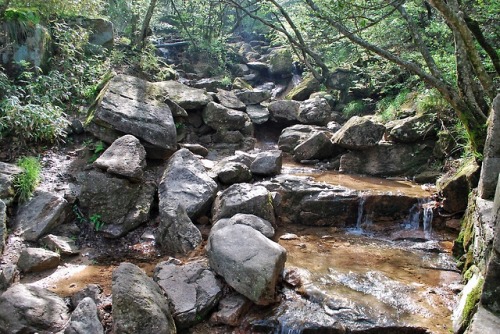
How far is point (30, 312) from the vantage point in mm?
4090

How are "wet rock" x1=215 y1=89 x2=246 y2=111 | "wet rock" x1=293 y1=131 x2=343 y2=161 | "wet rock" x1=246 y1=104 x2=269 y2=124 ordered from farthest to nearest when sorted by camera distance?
"wet rock" x1=246 y1=104 x2=269 y2=124 → "wet rock" x1=215 y1=89 x2=246 y2=111 → "wet rock" x1=293 y1=131 x2=343 y2=161

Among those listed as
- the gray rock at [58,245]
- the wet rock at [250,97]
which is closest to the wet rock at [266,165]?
the gray rock at [58,245]

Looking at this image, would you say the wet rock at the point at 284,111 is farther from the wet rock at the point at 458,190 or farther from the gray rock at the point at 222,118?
the wet rock at the point at 458,190

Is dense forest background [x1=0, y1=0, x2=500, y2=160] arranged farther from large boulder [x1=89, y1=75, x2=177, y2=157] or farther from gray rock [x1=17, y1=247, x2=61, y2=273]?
gray rock [x1=17, y1=247, x2=61, y2=273]

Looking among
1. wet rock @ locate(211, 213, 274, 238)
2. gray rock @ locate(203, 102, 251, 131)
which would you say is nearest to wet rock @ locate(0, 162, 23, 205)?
wet rock @ locate(211, 213, 274, 238)

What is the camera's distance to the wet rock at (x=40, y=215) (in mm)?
5820

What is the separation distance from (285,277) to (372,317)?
1218 millimetres

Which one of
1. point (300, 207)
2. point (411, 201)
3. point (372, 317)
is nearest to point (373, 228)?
point (411, 201)

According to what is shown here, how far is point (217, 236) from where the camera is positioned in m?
5.20

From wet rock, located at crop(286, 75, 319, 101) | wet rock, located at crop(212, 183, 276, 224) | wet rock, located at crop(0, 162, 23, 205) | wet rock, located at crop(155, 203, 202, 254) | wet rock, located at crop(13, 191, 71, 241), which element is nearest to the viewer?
wet rock, located at crop(13, 191, 71, 241)

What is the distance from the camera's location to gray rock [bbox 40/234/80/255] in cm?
573

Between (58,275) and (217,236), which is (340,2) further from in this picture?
(58,275)

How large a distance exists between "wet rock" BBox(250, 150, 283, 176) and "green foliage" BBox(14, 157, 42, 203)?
4122 millimetres

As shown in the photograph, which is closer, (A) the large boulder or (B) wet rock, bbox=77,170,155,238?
(B) wet rock, bbox=77,170,155,238
